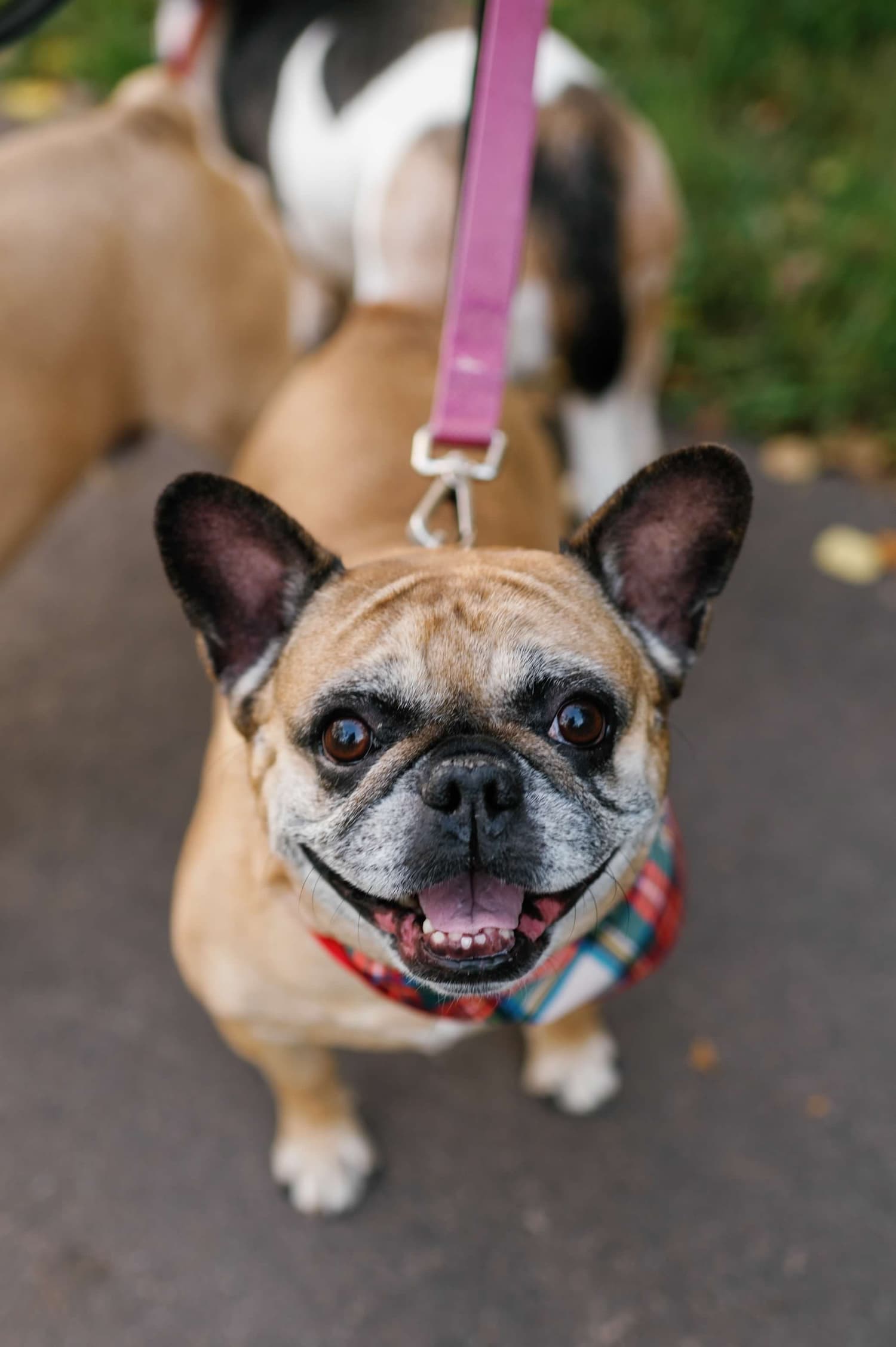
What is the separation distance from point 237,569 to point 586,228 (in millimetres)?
1617

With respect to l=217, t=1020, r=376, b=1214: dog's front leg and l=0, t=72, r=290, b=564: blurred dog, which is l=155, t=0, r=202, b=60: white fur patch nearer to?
l=0, t=72, r=290, b=564: blurred dog

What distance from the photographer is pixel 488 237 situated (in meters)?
2.13

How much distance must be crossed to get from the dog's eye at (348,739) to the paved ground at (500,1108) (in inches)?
49.3

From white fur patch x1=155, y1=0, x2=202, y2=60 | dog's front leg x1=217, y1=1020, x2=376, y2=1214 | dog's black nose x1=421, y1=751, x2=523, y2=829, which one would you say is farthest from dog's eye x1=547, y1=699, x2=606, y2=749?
white fur patch x1=155, y1=0, x2=202, y2=60

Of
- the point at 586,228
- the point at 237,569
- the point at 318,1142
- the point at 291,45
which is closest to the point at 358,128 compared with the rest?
the point at 291,45

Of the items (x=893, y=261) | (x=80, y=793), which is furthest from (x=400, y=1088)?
(x=893, y=261)

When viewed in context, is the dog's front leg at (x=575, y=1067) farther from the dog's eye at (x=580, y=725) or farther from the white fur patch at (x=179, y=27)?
the white fur patch at (x=179, y=27)

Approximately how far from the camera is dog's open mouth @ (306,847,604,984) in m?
1.70

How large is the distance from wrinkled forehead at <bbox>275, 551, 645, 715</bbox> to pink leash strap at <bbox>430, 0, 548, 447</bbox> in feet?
1.35

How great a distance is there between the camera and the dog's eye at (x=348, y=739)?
1.75 m

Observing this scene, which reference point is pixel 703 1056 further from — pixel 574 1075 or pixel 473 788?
pixel 473 788

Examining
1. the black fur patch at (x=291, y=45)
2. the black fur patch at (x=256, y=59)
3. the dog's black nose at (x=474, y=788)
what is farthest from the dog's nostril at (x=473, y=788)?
the black fur patch at (x=256, y=59)

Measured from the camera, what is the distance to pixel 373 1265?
245 cm

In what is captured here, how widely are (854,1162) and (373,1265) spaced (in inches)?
40.8
